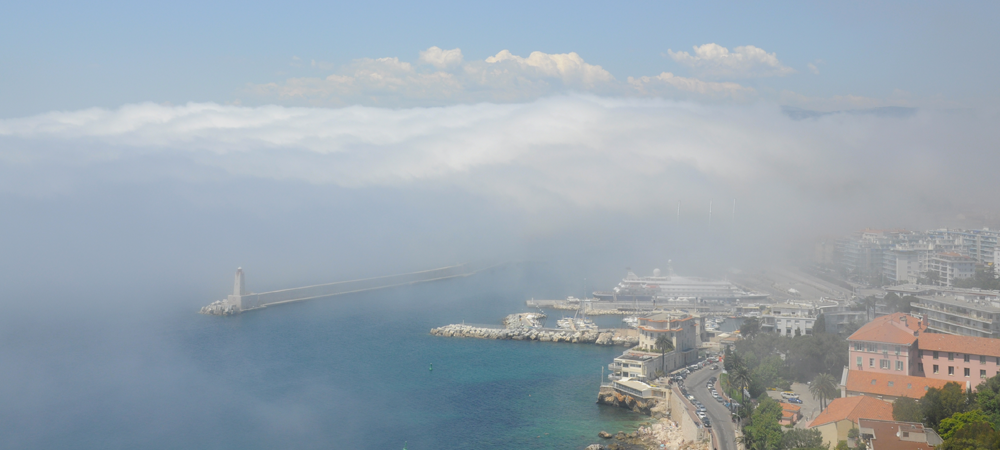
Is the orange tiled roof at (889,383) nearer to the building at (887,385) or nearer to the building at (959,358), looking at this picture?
the building at (887,385)

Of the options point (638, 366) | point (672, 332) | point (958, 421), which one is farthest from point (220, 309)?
point (958, 421)

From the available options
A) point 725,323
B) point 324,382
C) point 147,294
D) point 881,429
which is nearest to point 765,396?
point 881,429

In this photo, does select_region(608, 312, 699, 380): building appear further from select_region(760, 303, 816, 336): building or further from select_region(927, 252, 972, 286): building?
select_region(927, 252, 972, 286): building

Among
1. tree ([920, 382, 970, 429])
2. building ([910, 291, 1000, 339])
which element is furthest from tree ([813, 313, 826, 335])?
tree ([920, 382, 970, 429])

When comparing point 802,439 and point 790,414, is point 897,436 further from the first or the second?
point 790,414

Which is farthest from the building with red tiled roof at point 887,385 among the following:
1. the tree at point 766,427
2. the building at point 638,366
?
the building at point 638,366

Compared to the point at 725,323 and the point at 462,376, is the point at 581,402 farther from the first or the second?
the point at 725,323
